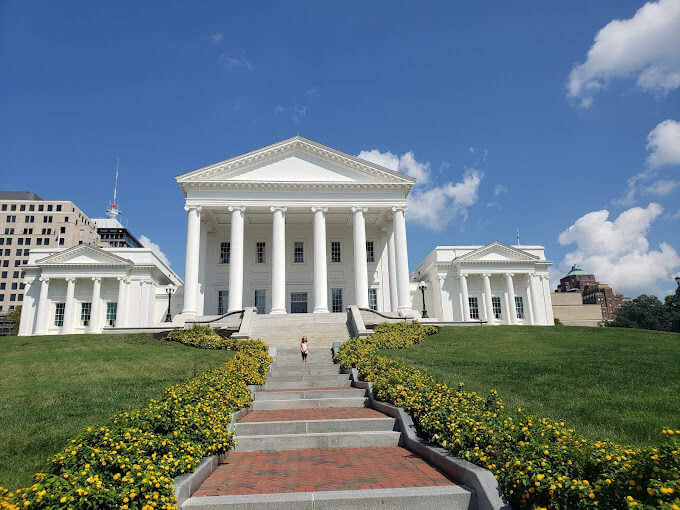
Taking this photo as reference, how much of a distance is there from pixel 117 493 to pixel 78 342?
2250 centimetres

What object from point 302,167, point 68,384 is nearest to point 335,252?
point 302,167

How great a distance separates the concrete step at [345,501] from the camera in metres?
5.56

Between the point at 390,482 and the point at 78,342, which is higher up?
the point at 78,342

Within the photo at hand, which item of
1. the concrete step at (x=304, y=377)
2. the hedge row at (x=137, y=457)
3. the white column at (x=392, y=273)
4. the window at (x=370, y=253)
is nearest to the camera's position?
the hedge row at (x=137, y=457)

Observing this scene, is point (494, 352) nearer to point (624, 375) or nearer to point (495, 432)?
point (624, 375)

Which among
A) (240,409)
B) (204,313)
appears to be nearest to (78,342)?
(204,313)

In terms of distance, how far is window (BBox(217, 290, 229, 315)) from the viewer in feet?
131

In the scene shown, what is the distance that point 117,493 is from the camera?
4738 mm

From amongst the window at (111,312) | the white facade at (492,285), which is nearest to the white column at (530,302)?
the white facade at (492,285)

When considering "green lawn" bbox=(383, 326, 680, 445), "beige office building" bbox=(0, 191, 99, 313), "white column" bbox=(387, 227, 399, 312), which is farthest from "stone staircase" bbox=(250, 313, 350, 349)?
"beige office building" bbox=(0, 191, 99, 313)

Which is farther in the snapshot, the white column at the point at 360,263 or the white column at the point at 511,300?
the white column at the point at 511,300

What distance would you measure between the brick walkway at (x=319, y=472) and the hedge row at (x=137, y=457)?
53cm

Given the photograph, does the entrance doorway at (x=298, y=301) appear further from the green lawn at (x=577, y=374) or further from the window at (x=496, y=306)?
the window at (x=496, y=306)

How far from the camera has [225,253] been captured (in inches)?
1623
